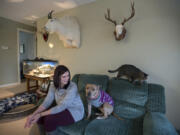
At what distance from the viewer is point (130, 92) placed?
1575mm

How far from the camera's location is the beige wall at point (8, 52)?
3.88 m

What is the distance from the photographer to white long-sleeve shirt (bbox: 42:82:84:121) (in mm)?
1231

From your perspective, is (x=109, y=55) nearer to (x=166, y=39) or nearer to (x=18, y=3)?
(x=166, y=39)

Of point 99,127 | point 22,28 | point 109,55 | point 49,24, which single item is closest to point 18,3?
point 49,24

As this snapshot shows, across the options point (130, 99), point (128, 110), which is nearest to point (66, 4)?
point (130, 99)

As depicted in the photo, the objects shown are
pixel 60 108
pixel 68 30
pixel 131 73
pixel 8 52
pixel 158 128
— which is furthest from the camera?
pixel 8 52

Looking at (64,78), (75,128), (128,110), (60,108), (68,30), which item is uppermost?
(68,30)

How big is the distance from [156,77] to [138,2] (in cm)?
140

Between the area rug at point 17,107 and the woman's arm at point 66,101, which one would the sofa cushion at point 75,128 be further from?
the area rug at point 17,107

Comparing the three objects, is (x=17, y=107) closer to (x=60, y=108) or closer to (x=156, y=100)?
(x=60, y=108)

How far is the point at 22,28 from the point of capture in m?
4.38

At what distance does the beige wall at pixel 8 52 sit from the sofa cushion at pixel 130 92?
13.9 ft

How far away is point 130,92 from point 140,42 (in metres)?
0.98

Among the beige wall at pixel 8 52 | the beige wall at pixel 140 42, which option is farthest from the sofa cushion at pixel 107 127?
the beige wall at pixel 8 52
